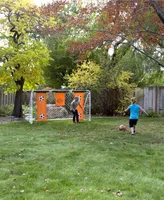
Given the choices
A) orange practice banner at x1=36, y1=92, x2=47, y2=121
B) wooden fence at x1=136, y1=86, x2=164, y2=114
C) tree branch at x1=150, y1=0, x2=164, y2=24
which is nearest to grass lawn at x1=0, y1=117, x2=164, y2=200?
orange practice banner at x1=36, y1=92, x2=47, y2=121

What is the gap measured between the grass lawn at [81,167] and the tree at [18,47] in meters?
4.64

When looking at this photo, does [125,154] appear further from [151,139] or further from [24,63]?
[24,63]

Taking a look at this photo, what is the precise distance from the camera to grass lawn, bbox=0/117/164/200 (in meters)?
4.04

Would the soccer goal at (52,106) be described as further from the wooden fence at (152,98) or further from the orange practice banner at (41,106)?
the wooden fence at (152,98)

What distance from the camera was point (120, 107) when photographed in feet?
51.7

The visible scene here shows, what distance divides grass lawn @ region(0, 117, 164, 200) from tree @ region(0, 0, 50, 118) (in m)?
4.64

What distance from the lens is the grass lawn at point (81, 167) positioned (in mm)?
4035

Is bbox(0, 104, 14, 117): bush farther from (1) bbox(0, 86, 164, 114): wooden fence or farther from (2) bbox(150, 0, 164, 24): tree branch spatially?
(2) bbox(150, 0, 164, 24): tree branch

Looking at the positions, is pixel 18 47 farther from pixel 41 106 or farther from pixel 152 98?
pixel 152 98

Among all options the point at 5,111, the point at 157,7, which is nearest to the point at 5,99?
the point at 5,111

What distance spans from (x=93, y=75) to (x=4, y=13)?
571 cm

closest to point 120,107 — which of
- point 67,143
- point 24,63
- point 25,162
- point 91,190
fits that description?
point 24,63

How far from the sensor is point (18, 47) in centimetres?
1287

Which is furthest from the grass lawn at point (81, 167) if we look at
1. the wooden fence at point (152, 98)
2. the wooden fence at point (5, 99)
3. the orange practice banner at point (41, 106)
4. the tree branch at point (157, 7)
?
the wooden fence at point (5, 99)
